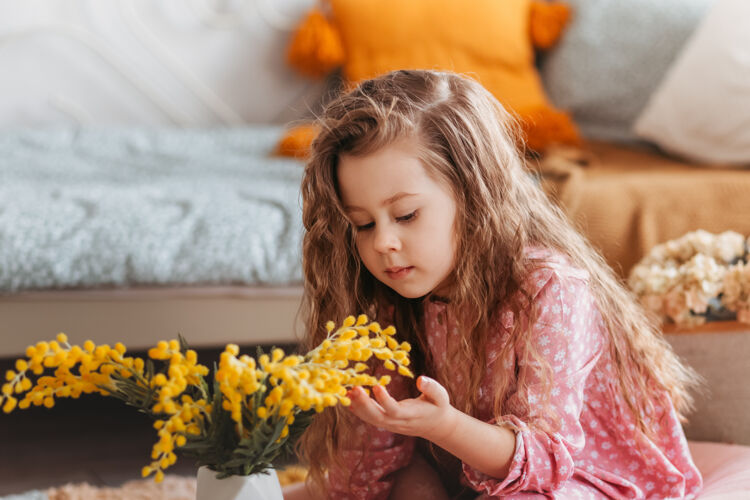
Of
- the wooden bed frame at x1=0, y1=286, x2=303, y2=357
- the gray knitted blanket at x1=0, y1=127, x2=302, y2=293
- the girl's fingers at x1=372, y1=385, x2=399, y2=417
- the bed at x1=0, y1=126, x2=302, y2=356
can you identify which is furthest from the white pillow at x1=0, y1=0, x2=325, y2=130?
the girl's fingers at x1=372, y1=385, x2=399, y2=417

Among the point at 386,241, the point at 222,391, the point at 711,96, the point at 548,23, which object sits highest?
the point at 548,23

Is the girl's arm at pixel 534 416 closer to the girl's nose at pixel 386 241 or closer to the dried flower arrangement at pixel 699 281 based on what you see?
the girl's nose at pixel 386 241

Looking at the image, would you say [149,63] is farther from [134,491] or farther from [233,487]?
[233,487]

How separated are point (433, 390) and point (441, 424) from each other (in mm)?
41

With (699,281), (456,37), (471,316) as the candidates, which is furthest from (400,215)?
(456,37)

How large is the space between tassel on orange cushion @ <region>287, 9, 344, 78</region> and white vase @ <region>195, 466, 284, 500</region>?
5.09 ft

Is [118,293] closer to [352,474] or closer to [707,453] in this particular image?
[352,474]

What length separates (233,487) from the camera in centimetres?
76

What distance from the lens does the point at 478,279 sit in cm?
95

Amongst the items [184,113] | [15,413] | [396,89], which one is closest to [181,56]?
[184,113]

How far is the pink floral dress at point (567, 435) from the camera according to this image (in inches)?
34.8

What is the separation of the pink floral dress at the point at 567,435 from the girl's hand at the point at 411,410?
10 cm

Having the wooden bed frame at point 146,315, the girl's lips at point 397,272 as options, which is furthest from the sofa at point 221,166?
the girl's lips at point 397,272

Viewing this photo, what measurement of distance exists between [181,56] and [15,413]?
114 centimetres
